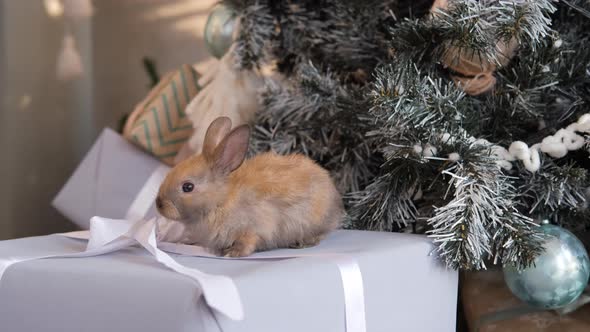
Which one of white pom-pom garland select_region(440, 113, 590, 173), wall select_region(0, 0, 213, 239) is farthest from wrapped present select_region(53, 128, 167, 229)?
white pom-pom garland select_region(440, 113, 590, 173)

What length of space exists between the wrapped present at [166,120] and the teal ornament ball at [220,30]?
0.11 metres

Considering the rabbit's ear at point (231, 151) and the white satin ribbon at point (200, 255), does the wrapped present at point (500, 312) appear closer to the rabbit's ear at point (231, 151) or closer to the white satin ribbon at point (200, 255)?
the white satin ribbon at point (200, 255)

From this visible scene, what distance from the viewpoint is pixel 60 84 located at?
173 cm

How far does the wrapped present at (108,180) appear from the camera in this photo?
119 centimetres

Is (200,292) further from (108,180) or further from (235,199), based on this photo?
(108,180)

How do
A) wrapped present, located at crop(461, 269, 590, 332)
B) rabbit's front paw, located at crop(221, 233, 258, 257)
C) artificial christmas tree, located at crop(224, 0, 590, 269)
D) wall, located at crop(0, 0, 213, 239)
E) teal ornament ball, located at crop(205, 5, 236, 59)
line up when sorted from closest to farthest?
rabbit's front paw, located at crop(221, 233, 258, 257), artificial christmas tree, located at crop(224, 0, 590, 269), wrapped present, located at crop(461, 269, 590, 332), teal ornament ball, located at crop(205, 5, 236, 59), wall, located at crop(0, 0, 213, 239)

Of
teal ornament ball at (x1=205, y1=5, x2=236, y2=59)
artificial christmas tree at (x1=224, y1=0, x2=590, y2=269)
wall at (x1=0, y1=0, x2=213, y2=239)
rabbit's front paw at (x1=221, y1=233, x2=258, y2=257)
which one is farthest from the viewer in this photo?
wall at (x1=0, y1=0, x2=213, y2=239)

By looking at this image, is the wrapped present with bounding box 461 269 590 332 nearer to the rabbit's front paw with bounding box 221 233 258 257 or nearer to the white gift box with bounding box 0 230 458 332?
the white gift box with bounding box 0 230 458 332

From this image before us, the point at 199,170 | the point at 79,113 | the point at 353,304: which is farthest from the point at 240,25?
the point at 79,113

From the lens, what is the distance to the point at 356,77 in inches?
41.5

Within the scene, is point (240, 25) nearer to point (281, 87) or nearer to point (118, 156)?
point (281, 87)

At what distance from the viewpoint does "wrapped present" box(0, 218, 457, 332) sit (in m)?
0.52

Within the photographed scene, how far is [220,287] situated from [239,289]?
0.02m

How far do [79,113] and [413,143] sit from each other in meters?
1.27
